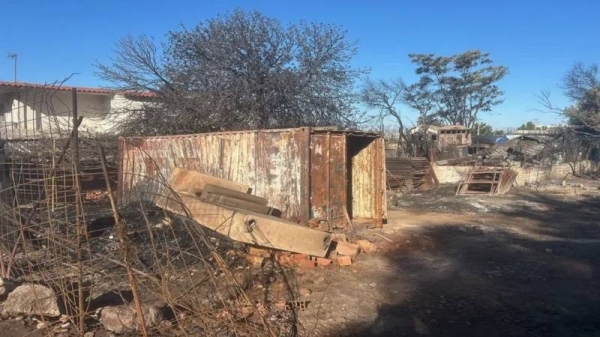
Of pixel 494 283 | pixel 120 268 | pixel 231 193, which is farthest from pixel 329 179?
pixel 120 268

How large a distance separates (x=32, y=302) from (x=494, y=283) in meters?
5.66

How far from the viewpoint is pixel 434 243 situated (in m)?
9.25

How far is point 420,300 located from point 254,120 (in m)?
10.2

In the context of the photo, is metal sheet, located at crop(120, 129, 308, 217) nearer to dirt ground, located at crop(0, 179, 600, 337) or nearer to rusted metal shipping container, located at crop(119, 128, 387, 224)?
rusted metal shipping container, located at crop(119, 128, 387, 224)

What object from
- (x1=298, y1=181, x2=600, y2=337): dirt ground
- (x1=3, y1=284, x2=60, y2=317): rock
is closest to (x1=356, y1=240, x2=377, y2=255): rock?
(x1=298, y1=181, x2=600, y2=337): dirt ground

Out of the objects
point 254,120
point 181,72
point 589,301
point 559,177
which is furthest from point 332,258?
point 559,177

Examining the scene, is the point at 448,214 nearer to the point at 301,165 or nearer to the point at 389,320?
the point at 301,165

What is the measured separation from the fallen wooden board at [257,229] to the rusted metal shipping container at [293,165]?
92cm

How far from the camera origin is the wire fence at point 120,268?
4082 mm

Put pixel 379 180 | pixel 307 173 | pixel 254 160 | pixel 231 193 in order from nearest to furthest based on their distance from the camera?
pixel 231 193, pixel 307 173, pixel 254 160, pixel 379 180

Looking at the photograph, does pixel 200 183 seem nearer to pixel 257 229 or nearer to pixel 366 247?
pixel 257 229

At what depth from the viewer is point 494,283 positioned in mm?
A: 6875

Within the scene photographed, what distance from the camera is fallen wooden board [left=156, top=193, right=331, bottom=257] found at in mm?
6949

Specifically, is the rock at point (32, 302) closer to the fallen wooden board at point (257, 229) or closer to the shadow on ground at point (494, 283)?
the fallen wooden board at point (257, 229)
